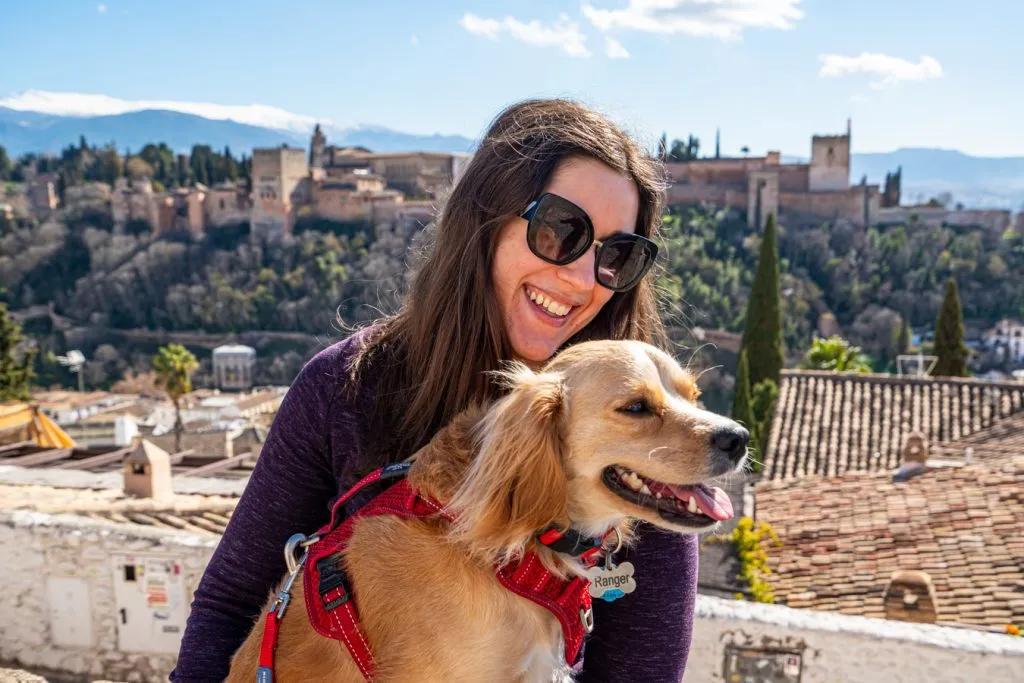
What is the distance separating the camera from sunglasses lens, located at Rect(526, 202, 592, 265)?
2027 mm

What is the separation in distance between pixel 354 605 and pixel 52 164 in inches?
4088

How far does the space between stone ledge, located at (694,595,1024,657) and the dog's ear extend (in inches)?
106

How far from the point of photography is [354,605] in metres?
1.80

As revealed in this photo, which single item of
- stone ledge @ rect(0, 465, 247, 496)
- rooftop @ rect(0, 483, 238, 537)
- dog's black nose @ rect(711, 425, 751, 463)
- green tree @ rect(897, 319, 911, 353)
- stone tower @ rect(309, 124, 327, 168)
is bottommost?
→ green tree @ rect(897, 319, 911, 353)

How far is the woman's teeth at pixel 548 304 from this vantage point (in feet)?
7.00

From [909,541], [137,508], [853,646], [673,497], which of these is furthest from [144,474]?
[909,541]

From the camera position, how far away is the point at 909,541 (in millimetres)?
8414

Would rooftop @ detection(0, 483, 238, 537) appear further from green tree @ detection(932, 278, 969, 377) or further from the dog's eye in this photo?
green tree @ detection(932, 278, 969, 377)

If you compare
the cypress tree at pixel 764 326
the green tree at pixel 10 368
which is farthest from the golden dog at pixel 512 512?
the green tree at pixel 10 368

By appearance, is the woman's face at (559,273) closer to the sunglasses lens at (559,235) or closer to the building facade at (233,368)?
the sunglasses lens at (559,235)

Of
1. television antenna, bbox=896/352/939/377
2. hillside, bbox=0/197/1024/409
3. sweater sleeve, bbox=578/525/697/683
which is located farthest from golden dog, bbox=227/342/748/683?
hillside, bbox=0/197/1024/409

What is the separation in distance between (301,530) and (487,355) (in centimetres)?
62

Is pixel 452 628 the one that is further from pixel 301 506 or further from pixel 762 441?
pixel 762 441

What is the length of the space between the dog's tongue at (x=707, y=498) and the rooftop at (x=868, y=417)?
12177mm
